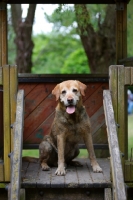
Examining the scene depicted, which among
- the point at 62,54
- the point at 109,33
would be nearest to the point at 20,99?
the point at 109,33

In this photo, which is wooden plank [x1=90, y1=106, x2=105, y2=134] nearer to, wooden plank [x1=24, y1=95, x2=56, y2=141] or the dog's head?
wooden plank [x1=24, y1=95, x2=56, y2=141]

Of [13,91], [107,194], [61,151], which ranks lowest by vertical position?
[107,194]

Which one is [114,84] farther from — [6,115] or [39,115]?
[39,115]

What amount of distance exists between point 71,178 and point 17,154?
946mm

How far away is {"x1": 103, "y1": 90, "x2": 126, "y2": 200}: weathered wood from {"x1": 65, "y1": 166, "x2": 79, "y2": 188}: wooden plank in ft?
1.92

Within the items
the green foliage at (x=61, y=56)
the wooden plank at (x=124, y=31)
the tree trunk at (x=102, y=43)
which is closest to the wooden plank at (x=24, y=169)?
the wooden plank at (x=124, y=31)

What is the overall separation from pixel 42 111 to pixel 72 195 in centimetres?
238

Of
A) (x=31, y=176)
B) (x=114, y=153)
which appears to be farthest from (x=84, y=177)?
(x=114, y=153)

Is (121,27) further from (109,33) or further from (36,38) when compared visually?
(36,38)

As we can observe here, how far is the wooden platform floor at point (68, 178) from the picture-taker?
18.4 feet

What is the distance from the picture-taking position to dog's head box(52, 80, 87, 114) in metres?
6.00

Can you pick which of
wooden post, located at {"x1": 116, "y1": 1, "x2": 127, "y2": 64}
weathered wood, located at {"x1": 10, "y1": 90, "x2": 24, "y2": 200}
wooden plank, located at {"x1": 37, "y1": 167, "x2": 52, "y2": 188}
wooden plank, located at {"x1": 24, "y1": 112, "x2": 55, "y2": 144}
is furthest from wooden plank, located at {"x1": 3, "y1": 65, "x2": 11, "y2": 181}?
wooden post, located at {"x1": 116, "y1": 1, "x2": 127, "y2": 64}

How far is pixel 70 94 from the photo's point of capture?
6016mm

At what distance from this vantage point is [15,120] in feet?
18.4
